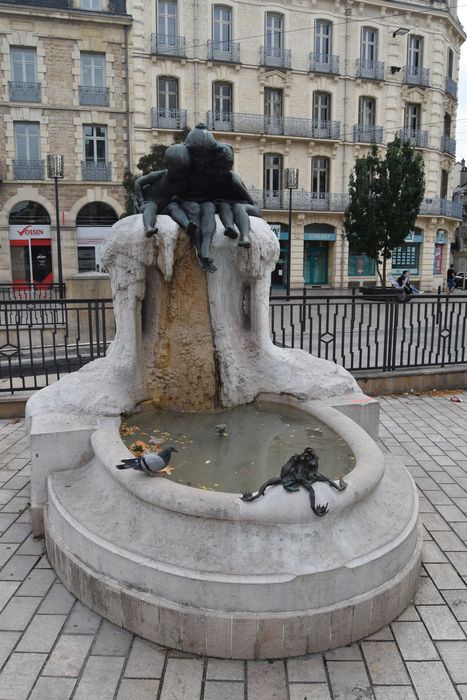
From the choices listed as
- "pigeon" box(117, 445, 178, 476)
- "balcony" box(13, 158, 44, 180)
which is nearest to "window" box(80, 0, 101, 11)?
"balcony" box(13, 158, 44, 180)

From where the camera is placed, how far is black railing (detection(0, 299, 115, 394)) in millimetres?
7398

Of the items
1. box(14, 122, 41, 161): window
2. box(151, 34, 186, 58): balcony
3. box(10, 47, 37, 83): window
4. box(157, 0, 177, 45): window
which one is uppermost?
box(157, 0, 177, 45): window

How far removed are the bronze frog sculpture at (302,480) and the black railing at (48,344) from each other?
4.76 meters

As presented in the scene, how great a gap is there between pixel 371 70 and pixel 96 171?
16.7 metres

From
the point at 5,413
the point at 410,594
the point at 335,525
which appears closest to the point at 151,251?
the point at 335,525

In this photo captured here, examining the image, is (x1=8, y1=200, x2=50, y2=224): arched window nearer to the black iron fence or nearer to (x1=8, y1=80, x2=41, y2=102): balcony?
(x1=8, y1=80, x2=41, y2=102): balcony

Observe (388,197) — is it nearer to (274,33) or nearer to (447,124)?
(274,33)

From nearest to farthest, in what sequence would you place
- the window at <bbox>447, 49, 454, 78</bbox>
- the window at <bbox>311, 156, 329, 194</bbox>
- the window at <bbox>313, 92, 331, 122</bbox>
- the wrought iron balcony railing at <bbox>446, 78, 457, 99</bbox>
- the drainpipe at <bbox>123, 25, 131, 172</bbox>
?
1. the drainpipe at <bbox>123, 25, 131, 172</bbox>
2. the window at <bbox>313, 92, 331, 122</bbox>
3. the window at <bbox>311, 156, 329, 194</bbox>
4. the wrought iron balcony railing at <bbox>446, 78, 457, 99</bbox>
5. the window at <bbox>447, 49, 454, 78</bbox>

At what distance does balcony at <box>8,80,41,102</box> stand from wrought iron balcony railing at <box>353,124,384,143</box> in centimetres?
1703

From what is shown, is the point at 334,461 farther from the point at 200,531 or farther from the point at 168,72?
the point at 168,72

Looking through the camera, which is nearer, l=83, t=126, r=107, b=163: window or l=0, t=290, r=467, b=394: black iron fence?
l=0, t=290, r=467, b=394: black iron fence

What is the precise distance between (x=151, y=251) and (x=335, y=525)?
2.57 m

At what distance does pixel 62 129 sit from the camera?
89.0 ft

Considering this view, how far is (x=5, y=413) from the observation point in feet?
23.0
